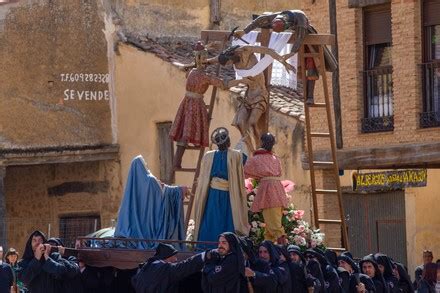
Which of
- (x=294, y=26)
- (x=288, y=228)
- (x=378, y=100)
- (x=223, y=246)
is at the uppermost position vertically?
(x=294, y=26)

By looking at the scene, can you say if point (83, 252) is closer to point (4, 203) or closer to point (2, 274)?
point (2, 274)

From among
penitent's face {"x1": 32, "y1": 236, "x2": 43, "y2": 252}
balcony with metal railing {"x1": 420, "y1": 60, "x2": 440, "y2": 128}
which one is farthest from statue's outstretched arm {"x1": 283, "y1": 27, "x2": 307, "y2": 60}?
balcony with metal railing {"x1": 420, "y1": 60, "x2": 440, "y2": 128}

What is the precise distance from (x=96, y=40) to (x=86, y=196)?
2986 millimetres

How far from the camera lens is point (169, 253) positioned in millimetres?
18203

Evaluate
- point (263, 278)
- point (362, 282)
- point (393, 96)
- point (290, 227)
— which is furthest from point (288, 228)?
point (393, 96)

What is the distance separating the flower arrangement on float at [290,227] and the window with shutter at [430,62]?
6.03 meters

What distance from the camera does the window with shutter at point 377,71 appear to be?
26.5 meters

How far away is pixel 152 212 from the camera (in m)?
19.0

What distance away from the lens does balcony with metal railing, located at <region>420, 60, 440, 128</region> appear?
84.0ft

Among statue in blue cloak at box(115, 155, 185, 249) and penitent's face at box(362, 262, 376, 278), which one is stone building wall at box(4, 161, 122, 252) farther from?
statue in blue cloak at box(115, 155, 185, 249)

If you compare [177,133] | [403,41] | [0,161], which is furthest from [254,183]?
[0,161]

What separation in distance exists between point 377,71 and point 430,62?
111cm

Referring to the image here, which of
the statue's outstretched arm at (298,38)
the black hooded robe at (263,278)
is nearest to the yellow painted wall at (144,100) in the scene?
the statue's outstretched arm at (298,38)

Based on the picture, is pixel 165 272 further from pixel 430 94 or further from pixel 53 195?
pixel 53 195
